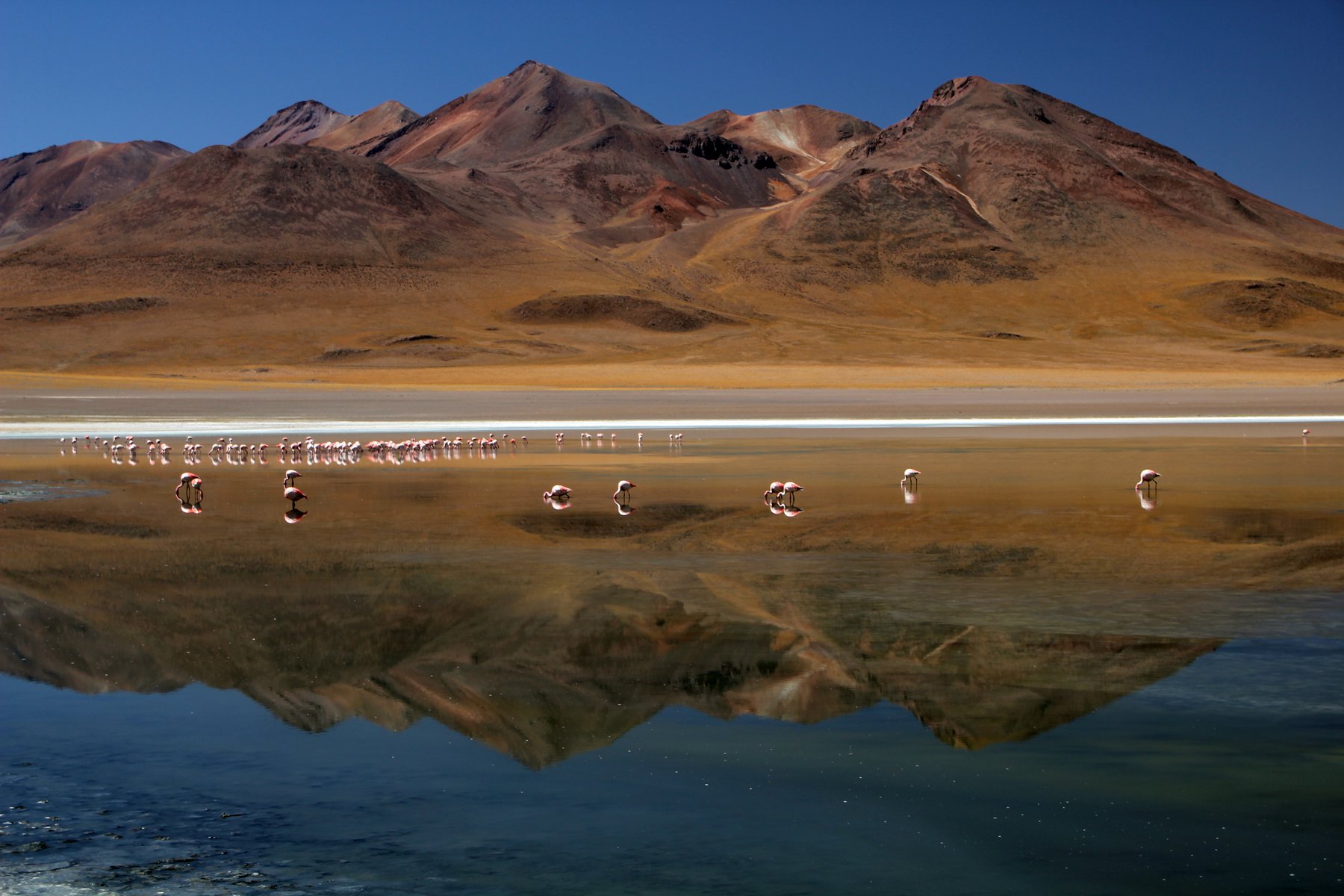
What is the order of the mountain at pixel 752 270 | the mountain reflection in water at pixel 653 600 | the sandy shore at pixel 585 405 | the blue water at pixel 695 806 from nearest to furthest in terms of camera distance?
the blue water at pixel 695 806 → the mountain reflection in water at pixel 653 600 → the sandy shore at pixel 585 405 → the mountain at pixel 752 270

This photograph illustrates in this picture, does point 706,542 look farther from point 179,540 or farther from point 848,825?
point 848,825

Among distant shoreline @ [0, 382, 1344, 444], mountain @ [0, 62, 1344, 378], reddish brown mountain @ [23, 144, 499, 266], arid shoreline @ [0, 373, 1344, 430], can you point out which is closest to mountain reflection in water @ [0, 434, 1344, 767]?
distant shoreline @ [0, 382, 1344, 444]

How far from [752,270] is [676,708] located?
146625mm

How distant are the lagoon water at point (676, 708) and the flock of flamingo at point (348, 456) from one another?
2.39 meters

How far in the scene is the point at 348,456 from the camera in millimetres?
27656

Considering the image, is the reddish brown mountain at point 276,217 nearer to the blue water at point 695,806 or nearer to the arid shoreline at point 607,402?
the arid shoreline at point 607,402

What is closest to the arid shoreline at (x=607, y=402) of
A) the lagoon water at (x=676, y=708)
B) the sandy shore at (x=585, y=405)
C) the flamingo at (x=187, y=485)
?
the sandy shore at (x=585, y=405)

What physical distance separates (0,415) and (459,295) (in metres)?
92.3

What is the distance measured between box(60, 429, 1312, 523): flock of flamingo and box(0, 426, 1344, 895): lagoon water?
7.84 feet

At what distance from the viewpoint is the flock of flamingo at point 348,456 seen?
683 inches

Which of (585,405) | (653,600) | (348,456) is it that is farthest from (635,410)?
(653,600)

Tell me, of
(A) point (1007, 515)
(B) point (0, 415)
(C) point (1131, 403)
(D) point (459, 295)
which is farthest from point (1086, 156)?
(A) point (1007, 515)

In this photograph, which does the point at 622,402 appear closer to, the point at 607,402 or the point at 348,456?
the point at 607,402

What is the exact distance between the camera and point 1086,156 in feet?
624
